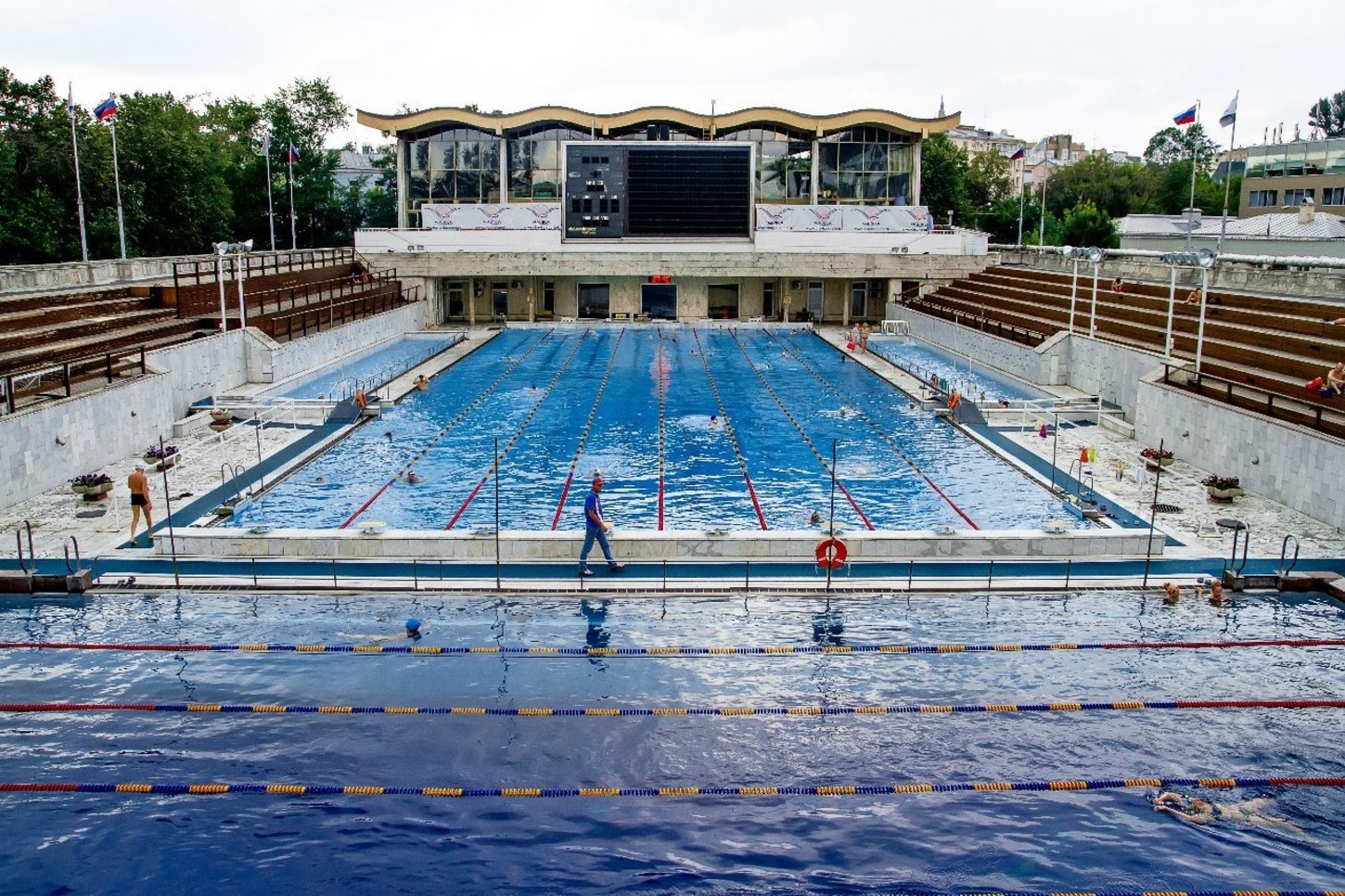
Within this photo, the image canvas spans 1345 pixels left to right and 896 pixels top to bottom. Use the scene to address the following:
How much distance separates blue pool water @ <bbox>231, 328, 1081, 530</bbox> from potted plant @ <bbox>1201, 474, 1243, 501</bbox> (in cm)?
303

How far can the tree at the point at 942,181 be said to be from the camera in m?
78.8

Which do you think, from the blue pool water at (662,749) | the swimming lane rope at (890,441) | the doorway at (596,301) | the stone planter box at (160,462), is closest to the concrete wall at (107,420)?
the stone planter box at (160,462)

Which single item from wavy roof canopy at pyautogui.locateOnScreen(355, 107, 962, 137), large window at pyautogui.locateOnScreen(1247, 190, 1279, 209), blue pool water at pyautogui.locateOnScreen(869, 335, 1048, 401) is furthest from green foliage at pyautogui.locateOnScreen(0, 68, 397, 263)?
large window at pyautogui.locateOnScreen(1247, 190, 1279, 209)

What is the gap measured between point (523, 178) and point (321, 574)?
48.0 meters

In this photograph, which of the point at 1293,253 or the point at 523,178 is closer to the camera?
the point at 1293,253

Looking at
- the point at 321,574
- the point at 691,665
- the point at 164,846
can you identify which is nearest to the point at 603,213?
the point at 321,574

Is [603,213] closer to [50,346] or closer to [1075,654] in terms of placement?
[50,346]

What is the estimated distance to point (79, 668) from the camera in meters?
12.7

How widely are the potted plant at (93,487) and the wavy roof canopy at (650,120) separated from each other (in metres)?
43.0

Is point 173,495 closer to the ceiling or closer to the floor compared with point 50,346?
closer to the floor

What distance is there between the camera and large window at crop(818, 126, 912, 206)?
62812 mm

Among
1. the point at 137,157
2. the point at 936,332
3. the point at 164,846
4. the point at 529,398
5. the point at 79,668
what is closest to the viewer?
the point at 164,846

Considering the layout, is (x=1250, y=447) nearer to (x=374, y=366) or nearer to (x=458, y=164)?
(x=374, y=366)

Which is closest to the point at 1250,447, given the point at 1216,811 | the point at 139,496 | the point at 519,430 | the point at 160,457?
the point at 1216,811
